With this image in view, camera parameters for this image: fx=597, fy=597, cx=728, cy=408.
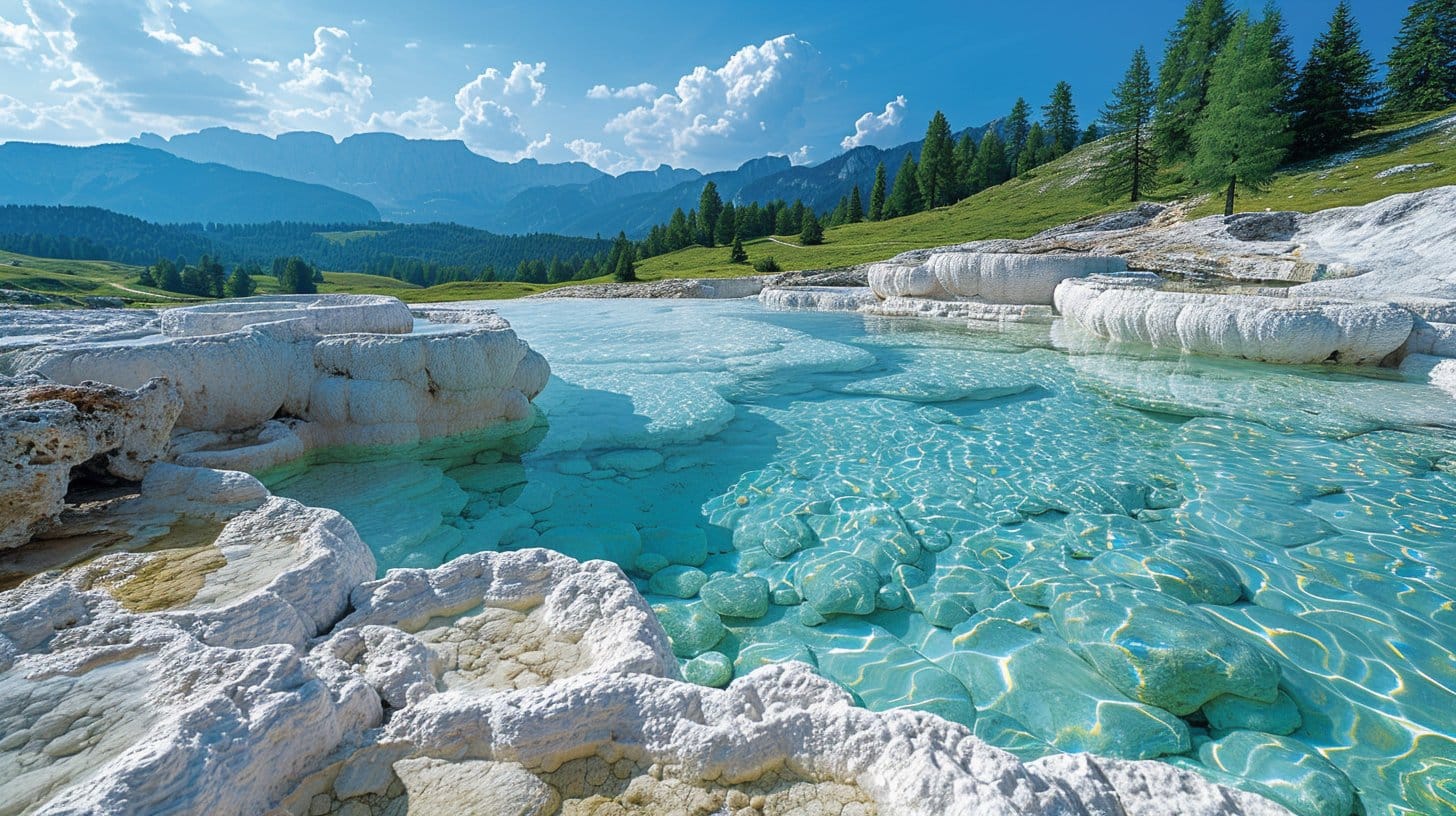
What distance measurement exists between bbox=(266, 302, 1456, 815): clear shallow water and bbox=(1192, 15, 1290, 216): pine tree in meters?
25.9

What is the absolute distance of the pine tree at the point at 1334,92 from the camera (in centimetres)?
3772

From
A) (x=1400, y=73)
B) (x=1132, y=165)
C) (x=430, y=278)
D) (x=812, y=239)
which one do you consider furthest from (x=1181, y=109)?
(x=430, y=278)

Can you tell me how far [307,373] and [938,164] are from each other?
63887 millimetres

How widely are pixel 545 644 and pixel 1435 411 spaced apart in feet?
39.8

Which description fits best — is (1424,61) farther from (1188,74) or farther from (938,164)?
(938,164)

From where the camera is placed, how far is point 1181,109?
43.3 m

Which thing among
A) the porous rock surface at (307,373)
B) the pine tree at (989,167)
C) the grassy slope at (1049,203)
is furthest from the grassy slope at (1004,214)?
the porous rock surface at (307,373)

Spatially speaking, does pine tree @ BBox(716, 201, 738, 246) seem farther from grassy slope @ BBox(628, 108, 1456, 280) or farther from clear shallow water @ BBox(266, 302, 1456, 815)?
clear shallow water @ BBox(266, 302, 1456, 815)

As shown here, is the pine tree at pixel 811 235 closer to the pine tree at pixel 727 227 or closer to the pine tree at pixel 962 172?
the pine tree at pixel 727 227

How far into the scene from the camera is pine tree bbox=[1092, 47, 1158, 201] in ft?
146

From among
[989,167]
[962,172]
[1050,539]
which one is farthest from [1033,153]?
[1050,539]

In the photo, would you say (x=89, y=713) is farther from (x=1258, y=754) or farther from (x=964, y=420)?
(x=964, y=420)

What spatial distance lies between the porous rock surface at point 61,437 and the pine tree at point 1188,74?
182 feet

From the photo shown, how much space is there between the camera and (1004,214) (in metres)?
47.6
